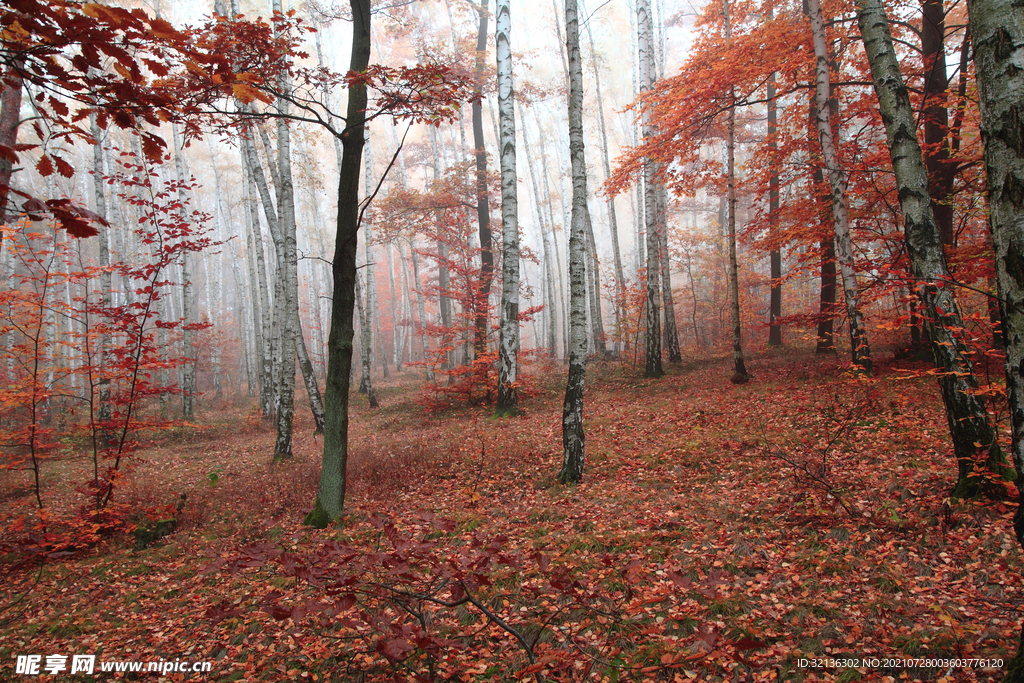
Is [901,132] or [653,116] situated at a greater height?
[653,116]

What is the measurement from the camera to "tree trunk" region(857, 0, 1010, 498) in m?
3.82

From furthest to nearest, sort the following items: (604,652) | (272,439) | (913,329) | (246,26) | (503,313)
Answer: (272,439), (503,313), (913,329), (246,26), (604,652)

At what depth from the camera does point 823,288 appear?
11.9m

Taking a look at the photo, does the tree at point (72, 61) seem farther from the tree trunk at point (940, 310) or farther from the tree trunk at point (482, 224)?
the tree trunk at point (482, 224)

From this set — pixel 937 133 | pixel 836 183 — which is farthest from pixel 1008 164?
pixel 937 133

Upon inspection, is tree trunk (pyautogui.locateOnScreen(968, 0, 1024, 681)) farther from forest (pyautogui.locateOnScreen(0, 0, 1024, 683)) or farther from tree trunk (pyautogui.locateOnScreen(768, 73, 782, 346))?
tree trunk (pyautogui.locateOnScreen(768, 73, 782, 346))

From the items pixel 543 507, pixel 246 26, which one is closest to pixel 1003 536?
pixel 543 507

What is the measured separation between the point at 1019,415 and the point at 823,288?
11.7 metres

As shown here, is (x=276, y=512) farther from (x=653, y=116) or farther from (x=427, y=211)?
(x=653, y=116)

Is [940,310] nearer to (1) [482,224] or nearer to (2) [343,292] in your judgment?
(2) [343,292]

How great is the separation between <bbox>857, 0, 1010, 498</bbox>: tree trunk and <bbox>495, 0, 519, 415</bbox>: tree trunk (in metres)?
6.40

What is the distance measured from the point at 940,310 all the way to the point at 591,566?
3753 mm

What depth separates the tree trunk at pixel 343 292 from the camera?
17.7 ft

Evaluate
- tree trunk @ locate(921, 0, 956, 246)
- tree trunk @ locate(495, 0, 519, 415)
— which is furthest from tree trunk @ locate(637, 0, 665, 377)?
tree trunk @ locate(921, 0, 956, 246)
